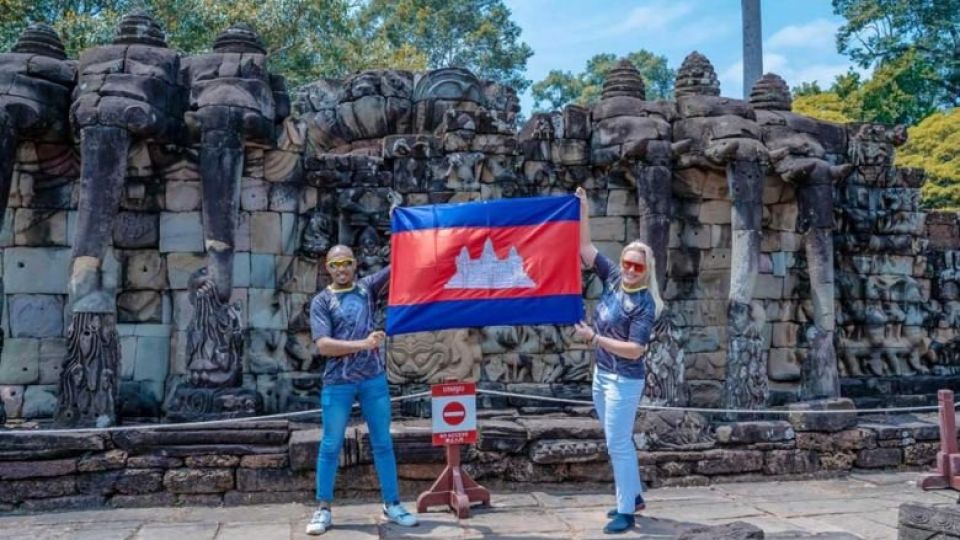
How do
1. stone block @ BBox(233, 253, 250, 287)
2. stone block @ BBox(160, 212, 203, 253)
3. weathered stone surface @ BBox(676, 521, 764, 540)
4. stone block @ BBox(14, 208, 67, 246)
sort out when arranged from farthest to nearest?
stone block @ BBox(233, 253, 250, 287) < stone block @ BBox(160, 212, 203, 253) < stone block @ BBox(14, 208, 67, 246) < weathered stone surface @ BBox(676, 521, 764, 540)

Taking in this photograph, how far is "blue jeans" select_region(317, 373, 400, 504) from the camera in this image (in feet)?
17.4

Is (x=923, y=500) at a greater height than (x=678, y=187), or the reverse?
(x=678, y=187)

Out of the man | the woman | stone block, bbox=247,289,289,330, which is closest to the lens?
the woman

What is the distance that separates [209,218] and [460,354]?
287 centimetres

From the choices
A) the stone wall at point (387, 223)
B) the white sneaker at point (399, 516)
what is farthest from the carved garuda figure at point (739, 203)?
the white sneaker at point (399, 516)

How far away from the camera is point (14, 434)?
620 centimetres

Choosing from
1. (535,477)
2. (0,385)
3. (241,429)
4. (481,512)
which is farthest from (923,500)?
(0,385)

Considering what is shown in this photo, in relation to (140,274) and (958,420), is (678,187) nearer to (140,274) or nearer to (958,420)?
(958,420)

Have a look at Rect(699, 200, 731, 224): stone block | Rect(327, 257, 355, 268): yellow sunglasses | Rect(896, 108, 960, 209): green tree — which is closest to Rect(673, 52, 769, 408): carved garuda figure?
Rect(699, 200, 731, 224): stone block

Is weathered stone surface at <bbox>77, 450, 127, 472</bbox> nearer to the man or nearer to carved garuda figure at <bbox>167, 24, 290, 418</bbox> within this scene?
carved garuda figure at <bbox>167, 24, 290, 418</bbox>

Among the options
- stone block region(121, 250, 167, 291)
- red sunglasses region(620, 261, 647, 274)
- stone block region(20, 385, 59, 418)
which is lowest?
stone block region(20, 385, 59, 418)

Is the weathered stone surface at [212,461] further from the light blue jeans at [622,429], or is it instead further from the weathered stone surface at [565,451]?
the light blue jeans at [622,429]

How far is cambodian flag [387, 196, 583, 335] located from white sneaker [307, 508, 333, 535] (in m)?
1.26

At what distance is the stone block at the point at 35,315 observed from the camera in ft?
25.9
